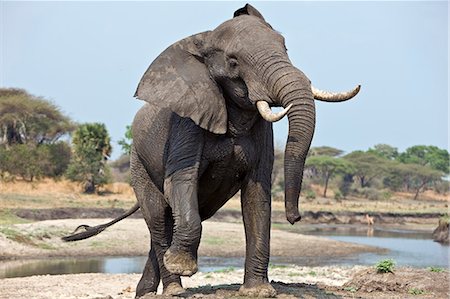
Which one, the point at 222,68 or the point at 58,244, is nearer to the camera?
the point at 222,68

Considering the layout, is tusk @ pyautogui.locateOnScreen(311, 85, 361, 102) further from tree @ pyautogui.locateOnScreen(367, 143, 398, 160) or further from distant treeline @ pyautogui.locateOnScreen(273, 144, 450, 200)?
tree @ pyautogui.locateOnScreen(367, 143, 398, 160)

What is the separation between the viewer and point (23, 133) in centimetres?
5281

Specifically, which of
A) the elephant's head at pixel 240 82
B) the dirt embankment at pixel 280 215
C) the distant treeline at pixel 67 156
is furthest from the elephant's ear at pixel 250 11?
the distant treeline at pixel 67 156

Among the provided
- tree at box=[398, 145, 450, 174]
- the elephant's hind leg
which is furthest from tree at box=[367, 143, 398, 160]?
the elephant's hind leg

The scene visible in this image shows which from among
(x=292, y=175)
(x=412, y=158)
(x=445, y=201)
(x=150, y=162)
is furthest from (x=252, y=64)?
(x=412, y=158)

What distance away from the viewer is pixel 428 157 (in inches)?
4198

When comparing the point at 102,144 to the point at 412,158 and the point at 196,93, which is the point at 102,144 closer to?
the point at 196,93

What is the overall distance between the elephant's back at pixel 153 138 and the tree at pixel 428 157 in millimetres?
93531

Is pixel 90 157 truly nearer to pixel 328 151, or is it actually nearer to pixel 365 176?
pixel 365 176

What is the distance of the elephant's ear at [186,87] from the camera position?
25.7 feet

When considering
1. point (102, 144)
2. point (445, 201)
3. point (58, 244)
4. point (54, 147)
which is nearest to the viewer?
point (58, 244)

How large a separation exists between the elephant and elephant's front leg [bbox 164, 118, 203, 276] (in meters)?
0.01

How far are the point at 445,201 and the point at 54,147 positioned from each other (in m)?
44.9

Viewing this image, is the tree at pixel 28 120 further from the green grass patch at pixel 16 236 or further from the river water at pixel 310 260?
the green grass patch at pixel 16 236
